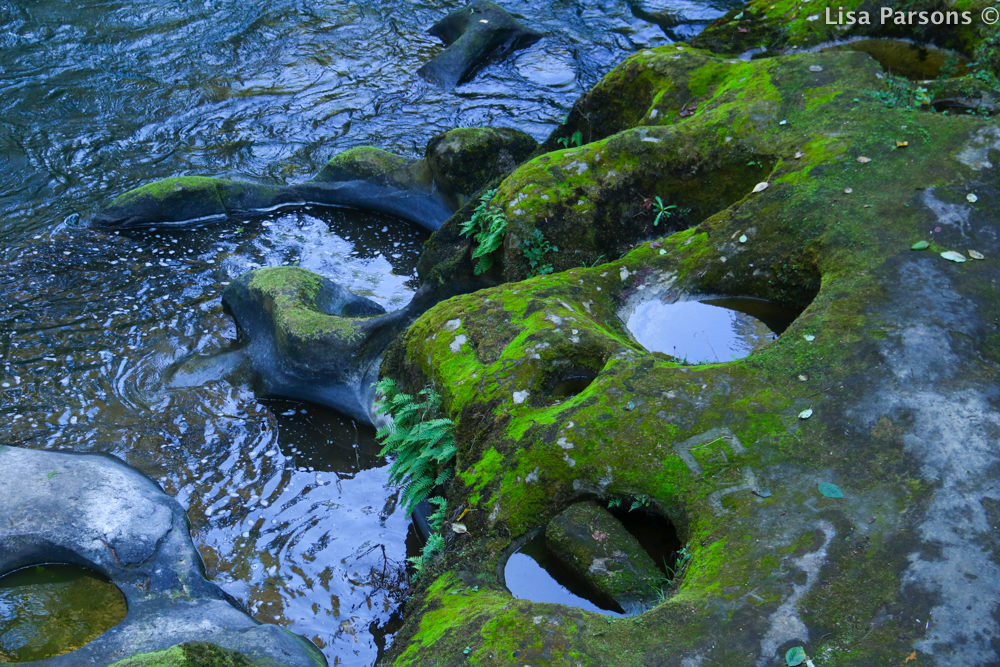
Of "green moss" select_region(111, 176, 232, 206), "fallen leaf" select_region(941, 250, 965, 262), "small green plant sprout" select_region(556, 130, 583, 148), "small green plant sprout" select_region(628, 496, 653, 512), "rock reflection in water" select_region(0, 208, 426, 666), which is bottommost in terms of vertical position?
"rock reflection in water" select_region(0, 208, 426, 666)

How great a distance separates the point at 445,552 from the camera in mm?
5922

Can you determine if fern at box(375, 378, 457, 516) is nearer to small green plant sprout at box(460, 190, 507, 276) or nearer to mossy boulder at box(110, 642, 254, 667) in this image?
mossy boulder at box(110, 642, 254, 667)

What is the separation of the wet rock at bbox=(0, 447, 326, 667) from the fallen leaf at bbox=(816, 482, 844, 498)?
4450 mm

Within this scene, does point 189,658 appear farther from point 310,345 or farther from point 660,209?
point 660,209

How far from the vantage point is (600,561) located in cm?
520

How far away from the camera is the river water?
772 centimetres

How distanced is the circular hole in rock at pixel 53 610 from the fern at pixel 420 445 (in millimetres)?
2800

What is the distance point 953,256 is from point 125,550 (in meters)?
8.16

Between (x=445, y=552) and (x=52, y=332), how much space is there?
25.2ft

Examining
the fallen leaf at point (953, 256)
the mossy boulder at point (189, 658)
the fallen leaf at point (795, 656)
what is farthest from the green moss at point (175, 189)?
→ the fallen leaf at point (795, 656)

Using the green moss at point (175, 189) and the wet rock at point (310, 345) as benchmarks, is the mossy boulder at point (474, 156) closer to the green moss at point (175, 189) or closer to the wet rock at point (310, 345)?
the wet rock at point (310, 345)

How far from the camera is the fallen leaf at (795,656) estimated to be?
13.5ft

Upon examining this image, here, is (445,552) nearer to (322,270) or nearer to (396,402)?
(396,402)

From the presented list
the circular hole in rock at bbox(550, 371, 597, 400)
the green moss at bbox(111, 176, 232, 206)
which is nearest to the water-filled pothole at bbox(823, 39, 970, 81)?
the circular hole in rock at bbox(550, 371, 597, 400)
